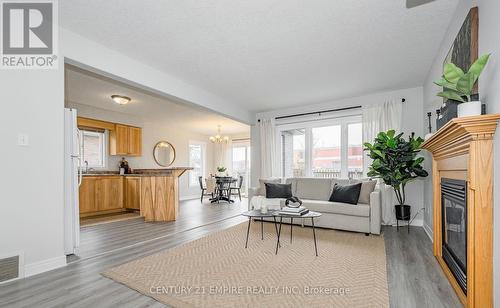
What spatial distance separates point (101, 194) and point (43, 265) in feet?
11.6

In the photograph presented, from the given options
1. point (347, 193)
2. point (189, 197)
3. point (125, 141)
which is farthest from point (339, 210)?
point (189, 197)

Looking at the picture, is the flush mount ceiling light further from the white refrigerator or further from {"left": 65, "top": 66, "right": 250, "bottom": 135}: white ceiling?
the white refrigerator

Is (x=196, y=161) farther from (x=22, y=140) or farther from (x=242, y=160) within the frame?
(x=22, y=140)

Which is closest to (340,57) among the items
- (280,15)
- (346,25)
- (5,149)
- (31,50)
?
(346,25)

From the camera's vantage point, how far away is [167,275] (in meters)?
A: 2.38

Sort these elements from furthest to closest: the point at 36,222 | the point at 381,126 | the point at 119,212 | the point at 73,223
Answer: the point at 119,212
the point at 381,126
the point at 73,223
the point at 36,222

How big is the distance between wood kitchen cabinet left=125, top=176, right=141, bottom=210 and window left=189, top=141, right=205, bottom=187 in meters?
3.02

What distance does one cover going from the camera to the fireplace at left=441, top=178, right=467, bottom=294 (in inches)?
77.0

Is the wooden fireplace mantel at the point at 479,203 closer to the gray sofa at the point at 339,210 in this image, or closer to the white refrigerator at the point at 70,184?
the gray sofa at the point at 339,210

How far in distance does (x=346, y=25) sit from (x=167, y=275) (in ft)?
10.1

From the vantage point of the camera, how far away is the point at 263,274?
2.41m

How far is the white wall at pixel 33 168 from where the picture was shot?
2299 mm

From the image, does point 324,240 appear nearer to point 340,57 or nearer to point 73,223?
point 340,57

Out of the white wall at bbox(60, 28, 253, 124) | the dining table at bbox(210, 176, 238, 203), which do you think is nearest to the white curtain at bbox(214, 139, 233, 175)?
the dining table at bbox(210, 176, 238, 203)
